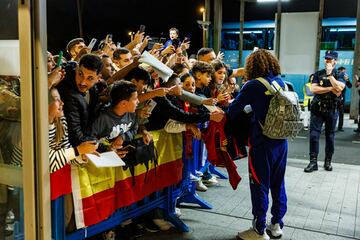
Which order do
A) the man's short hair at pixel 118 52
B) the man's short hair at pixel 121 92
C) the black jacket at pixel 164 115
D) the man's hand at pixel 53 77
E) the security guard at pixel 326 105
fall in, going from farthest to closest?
the security guard at pixel 326 105 → the man's short hair at pixel 118 52 → the black jacket at pixel 164 115 → the man's short hair at pixel 121 92 → the man's hand at pixel 53 77

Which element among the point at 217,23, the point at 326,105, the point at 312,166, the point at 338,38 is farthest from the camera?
the point at 217,23

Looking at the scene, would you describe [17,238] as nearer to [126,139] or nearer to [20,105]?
[20,105]

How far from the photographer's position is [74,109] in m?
2.67

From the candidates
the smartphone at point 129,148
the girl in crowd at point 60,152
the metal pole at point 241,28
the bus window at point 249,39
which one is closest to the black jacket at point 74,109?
the girl in crowd at point 60,152

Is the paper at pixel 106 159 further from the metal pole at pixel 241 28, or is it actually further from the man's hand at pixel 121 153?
the metal pole at pixel 241 28

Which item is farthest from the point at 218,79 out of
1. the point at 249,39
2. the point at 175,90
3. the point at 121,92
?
the point at 249,39

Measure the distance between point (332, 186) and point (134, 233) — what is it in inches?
111

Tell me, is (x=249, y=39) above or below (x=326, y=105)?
above

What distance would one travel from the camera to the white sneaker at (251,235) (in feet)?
11.6

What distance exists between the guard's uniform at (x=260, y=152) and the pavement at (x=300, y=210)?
47 cm

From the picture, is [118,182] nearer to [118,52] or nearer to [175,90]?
[175,90]

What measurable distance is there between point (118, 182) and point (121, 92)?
0.68 m

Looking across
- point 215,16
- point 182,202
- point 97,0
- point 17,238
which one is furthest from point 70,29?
point 17,238

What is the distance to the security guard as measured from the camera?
5758 mm
